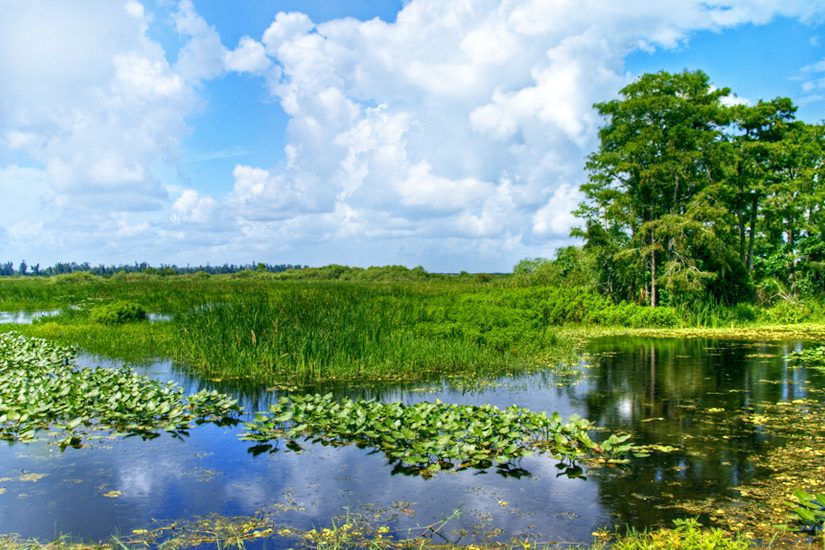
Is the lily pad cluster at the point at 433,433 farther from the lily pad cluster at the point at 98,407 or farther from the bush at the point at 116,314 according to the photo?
the bush at the point at 116,314

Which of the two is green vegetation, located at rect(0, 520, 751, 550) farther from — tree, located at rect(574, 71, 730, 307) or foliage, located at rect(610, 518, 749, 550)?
tree, located at rect(574, 71, 730, 307)

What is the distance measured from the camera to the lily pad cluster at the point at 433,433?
518 centimetres

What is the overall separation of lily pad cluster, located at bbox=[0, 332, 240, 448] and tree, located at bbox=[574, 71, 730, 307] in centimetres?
1444

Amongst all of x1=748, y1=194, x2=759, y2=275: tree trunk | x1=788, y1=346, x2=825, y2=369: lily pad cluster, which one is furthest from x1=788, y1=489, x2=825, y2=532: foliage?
x1=748, y1=194, x2=759, y2=275: tree trunk

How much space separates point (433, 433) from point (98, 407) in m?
4.23

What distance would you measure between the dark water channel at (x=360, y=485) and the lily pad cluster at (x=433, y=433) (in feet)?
0.60

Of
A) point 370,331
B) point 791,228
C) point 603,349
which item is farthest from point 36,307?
point 791,228

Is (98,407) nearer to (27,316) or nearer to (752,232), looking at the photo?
(27,316)

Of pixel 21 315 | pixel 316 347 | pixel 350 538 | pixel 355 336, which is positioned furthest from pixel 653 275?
pixel 21 315

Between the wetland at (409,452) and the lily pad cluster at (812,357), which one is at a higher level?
the lily pad cluster at (812,357)

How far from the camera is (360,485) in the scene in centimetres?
473

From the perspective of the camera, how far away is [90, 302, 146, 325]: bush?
52.5 feet

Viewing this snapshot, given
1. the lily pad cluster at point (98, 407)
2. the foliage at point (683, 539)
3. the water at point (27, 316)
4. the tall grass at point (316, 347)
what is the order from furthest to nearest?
1. the water at point (27, 316)
2. the tall grass at point (316, 347)
3. the lily pad cluster at point (98, 407)
4. the foliage at point (683, 539)

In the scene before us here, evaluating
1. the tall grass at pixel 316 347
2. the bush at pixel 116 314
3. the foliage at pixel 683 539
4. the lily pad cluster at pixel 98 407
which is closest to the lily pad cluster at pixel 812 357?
the tall grass at pixel 316 347
